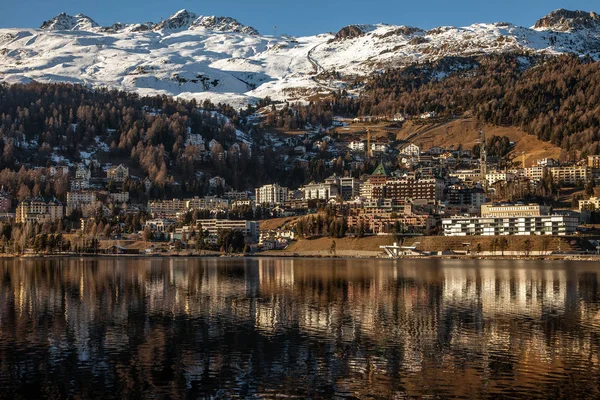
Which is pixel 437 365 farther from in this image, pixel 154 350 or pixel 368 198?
pixel 368 198

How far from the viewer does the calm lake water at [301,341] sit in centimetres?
2492

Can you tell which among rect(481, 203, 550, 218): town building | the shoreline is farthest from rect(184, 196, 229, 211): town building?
rect(481, 203, 550, 218): town building

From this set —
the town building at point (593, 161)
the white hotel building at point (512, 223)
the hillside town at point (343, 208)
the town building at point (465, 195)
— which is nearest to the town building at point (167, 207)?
the hillside town at point (343, 208)

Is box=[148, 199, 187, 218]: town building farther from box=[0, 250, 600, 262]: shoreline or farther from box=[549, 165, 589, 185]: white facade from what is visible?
box=[549, 165, 589, 185]: white facade

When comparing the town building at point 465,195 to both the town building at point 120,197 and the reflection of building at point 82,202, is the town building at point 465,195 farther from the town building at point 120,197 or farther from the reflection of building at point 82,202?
the reflection of building at point 82,202

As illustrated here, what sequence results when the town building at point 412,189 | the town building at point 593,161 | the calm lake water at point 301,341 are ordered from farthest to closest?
the town building at point 593,161 → the town building at point 412,189 → the calm lake water at point 301,341

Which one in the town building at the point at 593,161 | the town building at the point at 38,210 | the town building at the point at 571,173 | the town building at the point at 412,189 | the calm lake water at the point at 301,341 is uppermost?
the town building at the point at 593,161

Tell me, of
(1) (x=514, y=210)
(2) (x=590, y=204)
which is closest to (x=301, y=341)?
(1) (x=514, y=210)

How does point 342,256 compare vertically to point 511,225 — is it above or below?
below

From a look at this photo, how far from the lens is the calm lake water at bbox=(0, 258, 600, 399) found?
24.9m

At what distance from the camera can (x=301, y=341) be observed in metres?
Answer: 32.7

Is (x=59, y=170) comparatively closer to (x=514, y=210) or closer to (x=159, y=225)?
(x=159, y=225)

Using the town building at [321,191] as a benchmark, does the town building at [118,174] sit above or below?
above

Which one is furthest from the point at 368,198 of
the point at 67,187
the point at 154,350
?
Answer: the point at 154,350
